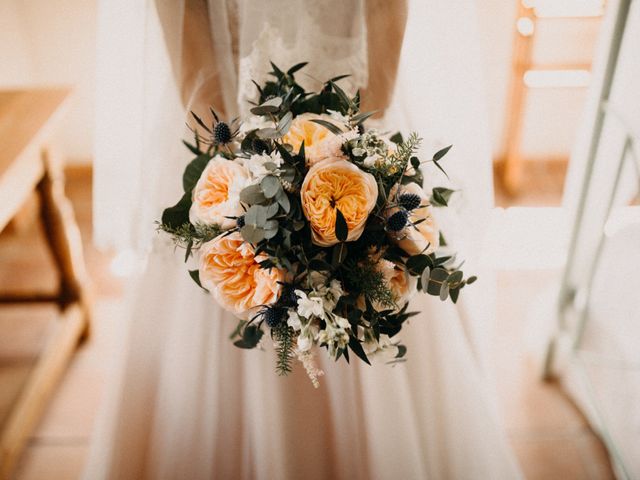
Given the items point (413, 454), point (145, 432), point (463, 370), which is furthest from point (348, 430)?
point (145, 432)

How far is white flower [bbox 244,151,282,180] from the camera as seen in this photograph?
0.77 meters

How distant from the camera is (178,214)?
89 cm

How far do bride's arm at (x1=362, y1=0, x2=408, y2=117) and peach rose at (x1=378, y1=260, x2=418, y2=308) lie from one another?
1.13 feet

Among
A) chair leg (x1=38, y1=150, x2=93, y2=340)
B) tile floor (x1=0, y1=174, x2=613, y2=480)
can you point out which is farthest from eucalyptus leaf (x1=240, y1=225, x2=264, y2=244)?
tile floor (x1=0, y1=174, x2=613, y2=480)

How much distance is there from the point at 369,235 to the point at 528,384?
1.13m

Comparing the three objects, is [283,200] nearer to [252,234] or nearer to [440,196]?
[252,234]

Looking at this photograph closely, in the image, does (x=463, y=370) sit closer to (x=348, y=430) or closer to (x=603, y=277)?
(x=348, y=430)

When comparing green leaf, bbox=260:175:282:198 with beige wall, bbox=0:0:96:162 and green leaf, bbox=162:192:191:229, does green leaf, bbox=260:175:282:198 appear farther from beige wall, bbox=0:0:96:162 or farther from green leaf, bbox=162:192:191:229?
beige wall, bbox=0:0:96:162

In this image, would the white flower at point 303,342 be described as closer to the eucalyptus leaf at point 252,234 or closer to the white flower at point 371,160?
the eucalyptus leaf at point 252,234

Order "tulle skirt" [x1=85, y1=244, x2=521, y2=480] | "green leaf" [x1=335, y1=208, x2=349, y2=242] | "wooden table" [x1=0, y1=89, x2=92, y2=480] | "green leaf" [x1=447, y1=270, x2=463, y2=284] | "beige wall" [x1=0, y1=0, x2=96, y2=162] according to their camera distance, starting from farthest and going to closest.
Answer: "beige wall" [x1=0, y1=0, x2=96, y2=162]
"wooden table" [x1=0, y1=89, x2=92, y2=480]
"tulle skirt" [x1=85, y1=244, x2=521, y2=480]
"green leaf" [x1=447, y1=270, x2=463, y2=284]
"green leaf" [x1=335, y1=208, x2=349, y2=242]

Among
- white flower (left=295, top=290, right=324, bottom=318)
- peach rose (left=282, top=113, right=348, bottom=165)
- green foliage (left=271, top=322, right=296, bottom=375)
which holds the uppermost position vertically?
peach rose (left=282, top=113, right=348, bottom=165)

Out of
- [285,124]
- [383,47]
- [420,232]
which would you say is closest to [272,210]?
[285,124]

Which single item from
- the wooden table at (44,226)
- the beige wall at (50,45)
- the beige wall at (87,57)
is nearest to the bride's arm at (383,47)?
the wooden table at (44,226)

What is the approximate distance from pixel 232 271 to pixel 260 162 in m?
0.15
